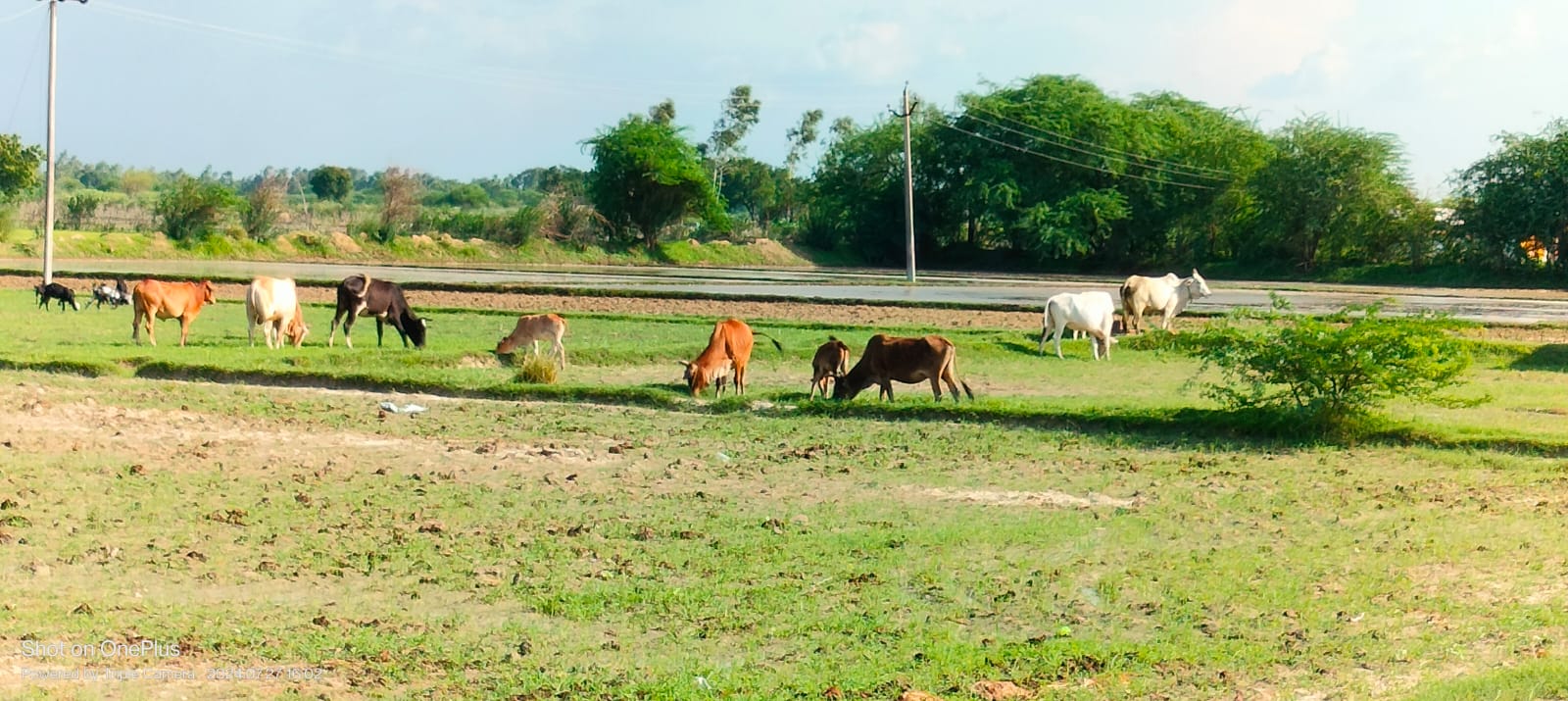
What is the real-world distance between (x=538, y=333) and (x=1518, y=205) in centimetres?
4416

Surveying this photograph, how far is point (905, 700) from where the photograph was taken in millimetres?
6949

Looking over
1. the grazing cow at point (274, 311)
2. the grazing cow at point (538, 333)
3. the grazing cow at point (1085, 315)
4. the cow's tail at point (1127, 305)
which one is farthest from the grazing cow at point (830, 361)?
the cow's tail at point (1127, 305)

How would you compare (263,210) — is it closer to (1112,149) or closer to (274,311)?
(1112,149)

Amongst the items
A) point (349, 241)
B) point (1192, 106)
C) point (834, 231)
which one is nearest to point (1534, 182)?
point (1192, 106)

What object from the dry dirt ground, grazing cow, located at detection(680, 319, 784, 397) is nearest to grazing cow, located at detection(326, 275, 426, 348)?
grazing cow, located at detection(680, 319, 784, 397)

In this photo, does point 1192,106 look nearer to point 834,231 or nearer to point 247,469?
point 834,231

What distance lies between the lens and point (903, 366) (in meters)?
17.6

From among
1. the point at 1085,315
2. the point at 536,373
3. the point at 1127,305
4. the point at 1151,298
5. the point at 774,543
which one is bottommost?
the point at 774,543

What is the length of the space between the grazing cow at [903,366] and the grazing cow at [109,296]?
21.2 meters

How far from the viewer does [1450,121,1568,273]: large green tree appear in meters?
52.7

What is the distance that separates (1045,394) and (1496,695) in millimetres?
11995

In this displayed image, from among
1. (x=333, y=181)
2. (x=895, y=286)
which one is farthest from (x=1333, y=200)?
(x=333, y=181)

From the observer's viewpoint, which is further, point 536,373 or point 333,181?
point 333,181

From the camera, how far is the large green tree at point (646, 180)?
7031cm
